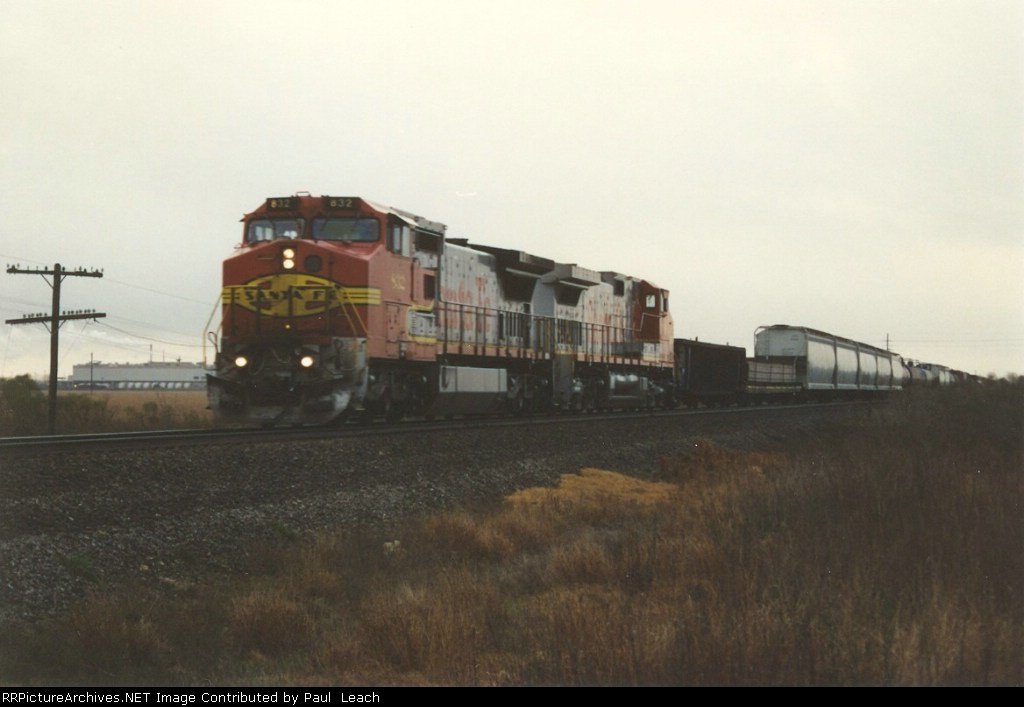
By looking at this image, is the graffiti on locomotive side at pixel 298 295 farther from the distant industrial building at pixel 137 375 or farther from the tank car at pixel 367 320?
the distant industrial building at pixel 137 375

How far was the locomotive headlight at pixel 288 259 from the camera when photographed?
15797 millimetres

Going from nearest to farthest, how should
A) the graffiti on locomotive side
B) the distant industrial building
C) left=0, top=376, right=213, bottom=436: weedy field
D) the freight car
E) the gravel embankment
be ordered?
the gravel embankment, the graffiti on locomotive side, left=0, top=376, right=213, bottom=436: weedy field, the freight car, the distant industrial building

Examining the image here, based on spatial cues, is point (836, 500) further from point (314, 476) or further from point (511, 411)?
point (511, 411)

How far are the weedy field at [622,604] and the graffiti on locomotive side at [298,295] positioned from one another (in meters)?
4.68

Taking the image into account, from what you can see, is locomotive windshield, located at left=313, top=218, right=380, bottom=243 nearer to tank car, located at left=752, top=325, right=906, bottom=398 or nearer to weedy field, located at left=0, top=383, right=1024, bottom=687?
weedy field, located at left=0, top=383, right=1024, bottom=687

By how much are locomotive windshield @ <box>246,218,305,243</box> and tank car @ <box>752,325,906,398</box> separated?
77.8 ft

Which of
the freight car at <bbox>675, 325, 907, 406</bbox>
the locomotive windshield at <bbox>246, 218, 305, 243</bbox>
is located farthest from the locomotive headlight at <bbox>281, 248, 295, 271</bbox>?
the freight car at <bbox>675, 325, 907, 406</bbox>

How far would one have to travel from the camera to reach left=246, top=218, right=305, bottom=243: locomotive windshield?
651 inches

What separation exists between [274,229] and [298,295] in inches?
65.5

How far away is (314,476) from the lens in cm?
1174

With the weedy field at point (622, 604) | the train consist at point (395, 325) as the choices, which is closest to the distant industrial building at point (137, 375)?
the train consist at point (395, 325)

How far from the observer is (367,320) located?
15500 millimetres
